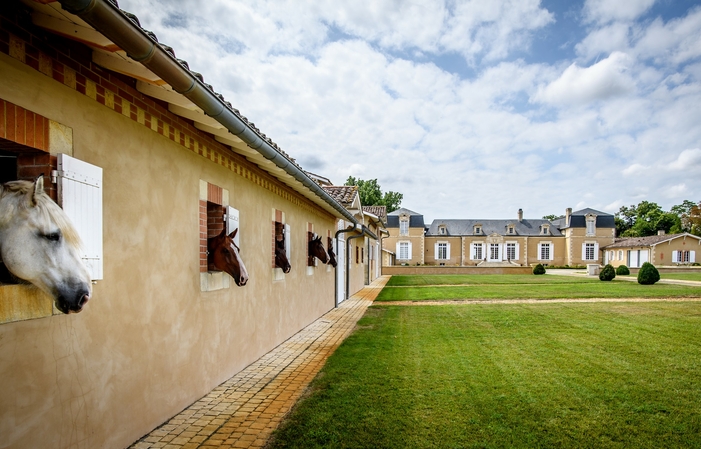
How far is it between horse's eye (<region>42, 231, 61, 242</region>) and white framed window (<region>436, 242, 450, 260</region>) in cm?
5302

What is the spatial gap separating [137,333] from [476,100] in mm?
13166

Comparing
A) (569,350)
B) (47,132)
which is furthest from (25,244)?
(569,350)

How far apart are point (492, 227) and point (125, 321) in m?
54.7

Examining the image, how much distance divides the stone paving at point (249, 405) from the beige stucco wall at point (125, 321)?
0.18 m

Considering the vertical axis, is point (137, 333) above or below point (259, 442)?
above

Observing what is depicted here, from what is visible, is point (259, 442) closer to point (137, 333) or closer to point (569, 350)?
point (137, 333)

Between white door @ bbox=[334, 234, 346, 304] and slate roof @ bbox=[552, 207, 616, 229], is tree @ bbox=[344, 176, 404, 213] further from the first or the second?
white door @ bbox=[334, 234, 346, 304]

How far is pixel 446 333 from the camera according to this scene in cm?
869

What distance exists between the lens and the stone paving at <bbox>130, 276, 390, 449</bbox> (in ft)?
11.6

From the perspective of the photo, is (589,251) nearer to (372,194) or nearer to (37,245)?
(372,194)

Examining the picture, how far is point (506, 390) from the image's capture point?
4914 millimetres

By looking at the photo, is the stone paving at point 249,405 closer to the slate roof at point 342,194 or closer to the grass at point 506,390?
the grass at point 506,390

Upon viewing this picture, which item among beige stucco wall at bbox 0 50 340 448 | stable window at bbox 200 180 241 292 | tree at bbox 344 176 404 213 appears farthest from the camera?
tree at bbox 344 176 404 213

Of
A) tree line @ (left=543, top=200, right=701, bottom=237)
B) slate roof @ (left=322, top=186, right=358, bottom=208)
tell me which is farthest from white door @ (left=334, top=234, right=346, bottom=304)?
tree line @ (left=543, top=200, right=701, bottom=237)
